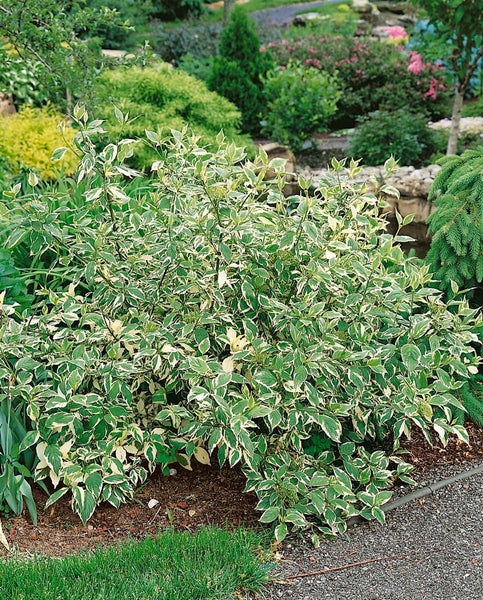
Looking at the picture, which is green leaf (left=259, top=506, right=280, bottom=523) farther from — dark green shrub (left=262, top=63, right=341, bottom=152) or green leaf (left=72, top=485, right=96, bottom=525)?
dark green shrub (left=262, top=63, right=341, bottom=152)

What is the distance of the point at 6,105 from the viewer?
24.2 feet

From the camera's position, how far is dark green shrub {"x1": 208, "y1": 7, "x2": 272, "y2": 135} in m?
9.28

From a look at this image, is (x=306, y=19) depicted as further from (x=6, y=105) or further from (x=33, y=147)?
(x=33, y=147)

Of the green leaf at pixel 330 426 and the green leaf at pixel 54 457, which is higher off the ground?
the green leaf at pixel 330 426

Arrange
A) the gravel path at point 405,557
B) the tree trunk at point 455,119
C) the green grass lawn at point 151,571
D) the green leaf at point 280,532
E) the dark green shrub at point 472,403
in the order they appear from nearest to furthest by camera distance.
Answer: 1. the green grass lawn at point 151,571
2. the gravel path at point 405,557
3. the green leaf at point 280,532
4. the dark green shrub at point 472,403
5. the tree trunk at point 455,119

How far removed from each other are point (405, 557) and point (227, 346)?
1027mm

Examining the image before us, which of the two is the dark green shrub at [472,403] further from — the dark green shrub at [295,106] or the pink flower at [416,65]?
the pink flower at [416,65]

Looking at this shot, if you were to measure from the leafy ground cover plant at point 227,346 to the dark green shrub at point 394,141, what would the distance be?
445 cm

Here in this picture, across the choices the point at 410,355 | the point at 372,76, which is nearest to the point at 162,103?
the point at 410,355

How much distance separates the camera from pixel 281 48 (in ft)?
38.7

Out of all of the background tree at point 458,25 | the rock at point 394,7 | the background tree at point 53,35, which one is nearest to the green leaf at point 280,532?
the background tree at point 53,35

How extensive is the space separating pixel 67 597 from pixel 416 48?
6.20 metres

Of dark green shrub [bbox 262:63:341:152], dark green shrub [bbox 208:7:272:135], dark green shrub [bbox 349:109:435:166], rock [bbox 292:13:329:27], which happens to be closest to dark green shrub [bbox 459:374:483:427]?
dark green shrub [bbox 349:109:435:166]

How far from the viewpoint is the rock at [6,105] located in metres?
7.27
